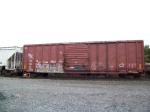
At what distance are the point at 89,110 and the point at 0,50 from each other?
14.9 meters

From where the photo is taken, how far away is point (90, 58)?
41.6ft

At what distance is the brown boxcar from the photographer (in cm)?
1198

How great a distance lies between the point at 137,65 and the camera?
11.8 meters

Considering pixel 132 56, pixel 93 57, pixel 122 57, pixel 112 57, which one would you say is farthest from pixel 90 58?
pixel 132 56

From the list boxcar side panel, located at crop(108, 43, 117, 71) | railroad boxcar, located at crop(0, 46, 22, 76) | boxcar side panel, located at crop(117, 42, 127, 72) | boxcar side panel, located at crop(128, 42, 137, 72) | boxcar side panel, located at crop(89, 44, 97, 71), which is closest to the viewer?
boxcar side panel, located at crop(128, 42, 137, 72)

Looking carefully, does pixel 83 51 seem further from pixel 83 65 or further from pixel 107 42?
pixel 107 42

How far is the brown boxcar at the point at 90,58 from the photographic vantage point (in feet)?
39.3

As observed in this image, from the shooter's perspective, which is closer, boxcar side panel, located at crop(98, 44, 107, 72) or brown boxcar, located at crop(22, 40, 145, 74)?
brown boxcar, located at crop(22, 40, 145, 74)

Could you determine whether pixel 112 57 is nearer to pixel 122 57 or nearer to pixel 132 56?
pixel 122 57

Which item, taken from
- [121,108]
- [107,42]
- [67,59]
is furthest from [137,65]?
[121,108]

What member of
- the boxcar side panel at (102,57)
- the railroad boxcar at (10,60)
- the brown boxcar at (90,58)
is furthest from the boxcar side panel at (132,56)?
the railroad boxcar at (10,60)

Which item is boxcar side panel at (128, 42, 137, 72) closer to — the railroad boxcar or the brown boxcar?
the brown boxcar

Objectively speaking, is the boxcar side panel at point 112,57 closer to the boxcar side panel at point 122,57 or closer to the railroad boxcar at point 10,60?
Result: the boxcar side panel at point 122,57

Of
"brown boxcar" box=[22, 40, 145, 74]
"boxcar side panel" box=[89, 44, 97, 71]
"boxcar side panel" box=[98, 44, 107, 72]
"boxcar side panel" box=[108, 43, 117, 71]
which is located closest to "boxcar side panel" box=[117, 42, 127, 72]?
"brown boxcar" box=[22, 40, 145, 74]
